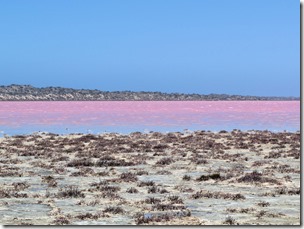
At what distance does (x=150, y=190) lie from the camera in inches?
920

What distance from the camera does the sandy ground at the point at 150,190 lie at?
17.7m

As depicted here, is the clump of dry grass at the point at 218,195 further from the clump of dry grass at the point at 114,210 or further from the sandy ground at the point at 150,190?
the clump of dry grass at the point at 114,210

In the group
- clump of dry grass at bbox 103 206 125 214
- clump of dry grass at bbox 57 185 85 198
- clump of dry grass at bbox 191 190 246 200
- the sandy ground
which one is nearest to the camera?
the sandy ground

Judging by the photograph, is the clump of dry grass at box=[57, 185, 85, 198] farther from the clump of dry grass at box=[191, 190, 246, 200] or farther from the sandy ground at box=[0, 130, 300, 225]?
the clump of dry grass at box=[191, 190, 246, 200]

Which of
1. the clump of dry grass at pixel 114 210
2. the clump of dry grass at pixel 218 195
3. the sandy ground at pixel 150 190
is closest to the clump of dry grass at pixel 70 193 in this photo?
the sandy ground at pixel 150 190

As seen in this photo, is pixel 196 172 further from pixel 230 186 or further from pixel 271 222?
pixel 271 222

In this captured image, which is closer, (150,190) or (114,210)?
(114,210)

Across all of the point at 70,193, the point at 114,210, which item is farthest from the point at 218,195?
the point at 70,193

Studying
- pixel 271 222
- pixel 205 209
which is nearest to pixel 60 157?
pixel 205 209

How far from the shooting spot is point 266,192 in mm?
23016

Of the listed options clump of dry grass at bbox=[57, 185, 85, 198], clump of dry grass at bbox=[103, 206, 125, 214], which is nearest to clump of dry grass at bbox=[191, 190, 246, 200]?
clump of dry grass at bbox=[103, 206, 125, 214]

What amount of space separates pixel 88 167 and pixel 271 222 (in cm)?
1829

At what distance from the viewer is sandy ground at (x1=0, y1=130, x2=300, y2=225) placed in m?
17.7

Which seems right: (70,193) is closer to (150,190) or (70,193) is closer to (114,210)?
(150,190)
